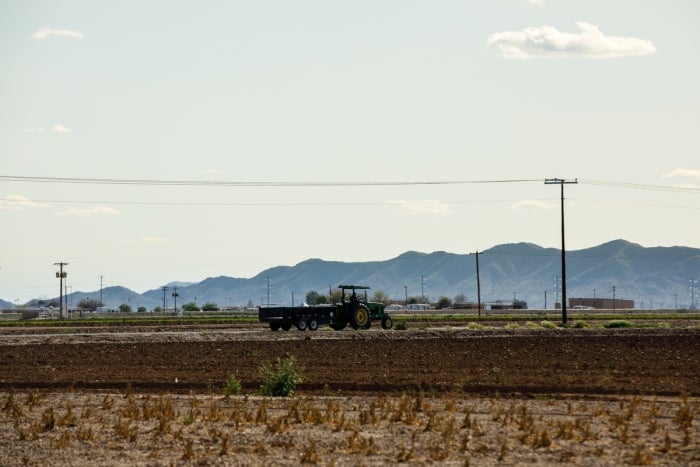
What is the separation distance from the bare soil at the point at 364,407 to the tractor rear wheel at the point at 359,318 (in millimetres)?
20847

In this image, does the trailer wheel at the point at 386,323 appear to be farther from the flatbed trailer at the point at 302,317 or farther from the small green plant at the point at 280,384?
the small green plant at the point at 280,384

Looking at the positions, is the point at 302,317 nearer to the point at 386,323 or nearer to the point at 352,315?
the point at 352,315

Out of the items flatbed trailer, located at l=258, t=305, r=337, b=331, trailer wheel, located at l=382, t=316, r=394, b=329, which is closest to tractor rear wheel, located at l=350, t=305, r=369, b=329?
flatbed trailer, located at l=258, t=305, r=337, b=331

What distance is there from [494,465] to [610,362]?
848 inches

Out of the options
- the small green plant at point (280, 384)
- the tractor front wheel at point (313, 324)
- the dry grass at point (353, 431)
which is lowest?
the dry grass at point (353, 431)

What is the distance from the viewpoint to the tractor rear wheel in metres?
69.6

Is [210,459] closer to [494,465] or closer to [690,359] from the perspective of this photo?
[494,465]

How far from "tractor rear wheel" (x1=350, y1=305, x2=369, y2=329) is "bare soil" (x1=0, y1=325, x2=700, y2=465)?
20.8 m

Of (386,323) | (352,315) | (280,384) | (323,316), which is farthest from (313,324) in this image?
(280,384)

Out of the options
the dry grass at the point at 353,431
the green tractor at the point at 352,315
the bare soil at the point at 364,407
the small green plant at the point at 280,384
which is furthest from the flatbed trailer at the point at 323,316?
the dry grass at the point at 353,431

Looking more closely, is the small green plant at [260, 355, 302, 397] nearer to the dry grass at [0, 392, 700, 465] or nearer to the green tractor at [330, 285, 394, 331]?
the dry grass at [0, 392, 700, 465]

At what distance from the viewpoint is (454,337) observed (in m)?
59.8

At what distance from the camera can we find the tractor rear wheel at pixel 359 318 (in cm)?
→ 6962

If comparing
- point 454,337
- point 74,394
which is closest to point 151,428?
point 74,394
